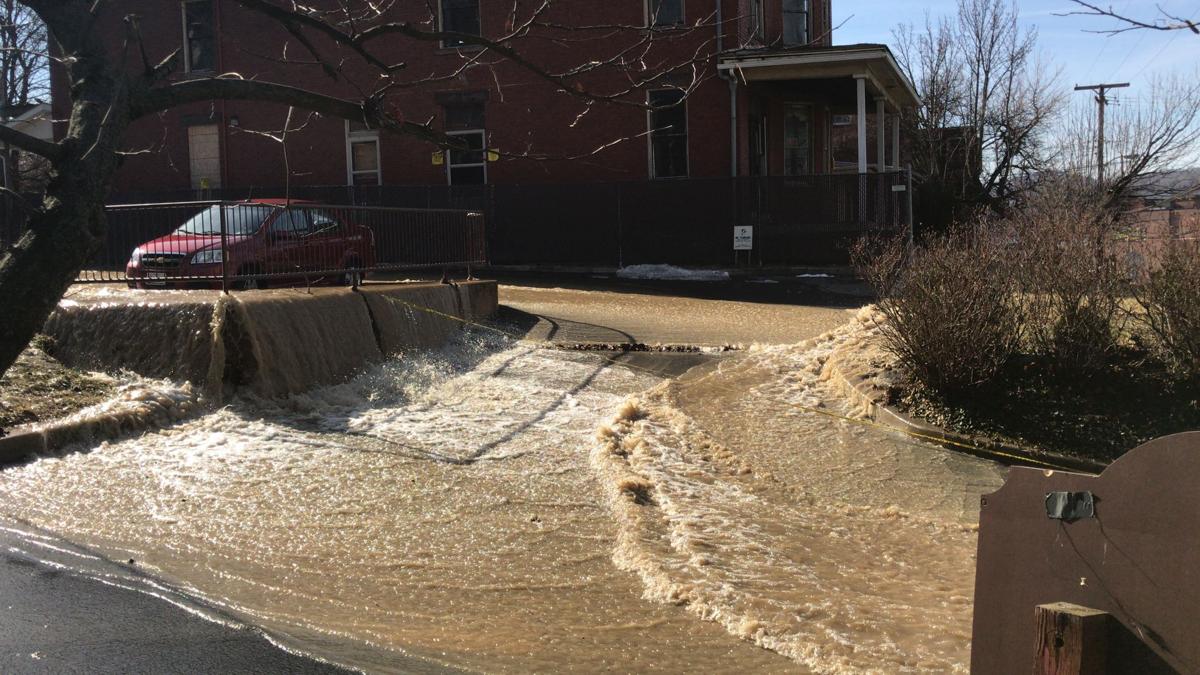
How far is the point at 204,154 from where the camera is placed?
93.7ft

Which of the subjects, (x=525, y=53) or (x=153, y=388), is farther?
(x=525, y=53)

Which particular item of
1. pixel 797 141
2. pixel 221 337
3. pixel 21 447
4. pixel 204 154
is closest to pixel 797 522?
pixel 221 337

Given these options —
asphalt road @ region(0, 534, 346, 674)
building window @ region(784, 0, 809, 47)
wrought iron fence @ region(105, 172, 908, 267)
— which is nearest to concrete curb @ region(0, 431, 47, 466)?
asphalt road @ region(0, 534, 346, 674)

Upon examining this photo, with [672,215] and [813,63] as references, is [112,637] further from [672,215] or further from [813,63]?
[813,63]

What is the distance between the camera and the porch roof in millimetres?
21406

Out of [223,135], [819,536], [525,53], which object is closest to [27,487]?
[819,536]

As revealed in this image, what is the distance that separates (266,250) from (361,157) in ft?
51.3

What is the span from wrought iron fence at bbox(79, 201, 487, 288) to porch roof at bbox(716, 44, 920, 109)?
32.9 ft

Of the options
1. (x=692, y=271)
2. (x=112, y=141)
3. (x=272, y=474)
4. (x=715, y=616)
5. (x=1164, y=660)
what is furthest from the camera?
(x=692, y=271)

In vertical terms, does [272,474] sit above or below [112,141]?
below

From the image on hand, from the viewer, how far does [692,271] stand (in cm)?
2167

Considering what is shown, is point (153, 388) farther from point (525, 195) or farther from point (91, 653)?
point (525, 195)

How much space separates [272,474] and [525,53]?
725 inches

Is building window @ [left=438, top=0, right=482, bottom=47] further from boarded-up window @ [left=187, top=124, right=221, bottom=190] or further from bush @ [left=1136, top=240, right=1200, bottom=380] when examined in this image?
bush @ [left=1136, top=240, right=1200, bottom=380]
